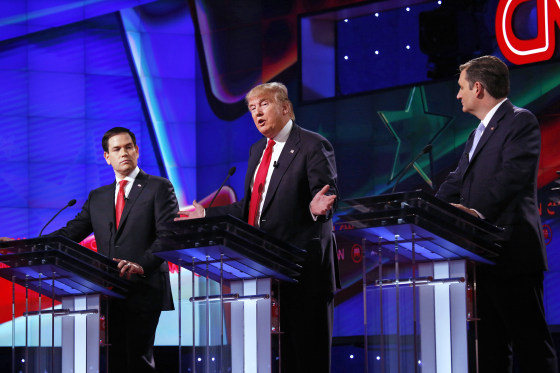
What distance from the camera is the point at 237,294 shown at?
3709 mm

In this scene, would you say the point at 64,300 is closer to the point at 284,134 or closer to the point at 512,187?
the point at 284,134

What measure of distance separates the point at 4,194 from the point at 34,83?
1.12 meters

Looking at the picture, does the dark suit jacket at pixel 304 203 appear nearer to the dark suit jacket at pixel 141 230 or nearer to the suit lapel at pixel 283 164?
the suit lapel at pixel 283 164

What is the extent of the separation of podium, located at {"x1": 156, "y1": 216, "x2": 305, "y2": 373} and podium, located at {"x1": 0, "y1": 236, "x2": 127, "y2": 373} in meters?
0.61

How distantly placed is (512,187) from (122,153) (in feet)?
7.26

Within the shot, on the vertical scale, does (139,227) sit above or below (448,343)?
above

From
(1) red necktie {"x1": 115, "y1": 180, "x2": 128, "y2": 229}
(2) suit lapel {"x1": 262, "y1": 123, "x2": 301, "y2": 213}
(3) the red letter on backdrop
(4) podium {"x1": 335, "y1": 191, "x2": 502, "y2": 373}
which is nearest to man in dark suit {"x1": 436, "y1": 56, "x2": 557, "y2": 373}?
(4) podium {"x1": 335, "y1": 191, "x2": 502, "y2": 373}

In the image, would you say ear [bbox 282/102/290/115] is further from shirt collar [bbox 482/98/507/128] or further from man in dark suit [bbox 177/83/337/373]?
shirt collar [bbox 482/98/507/128]

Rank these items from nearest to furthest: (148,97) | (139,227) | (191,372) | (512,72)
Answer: (191,372) → (139,227) → (512,72) → (148,97)

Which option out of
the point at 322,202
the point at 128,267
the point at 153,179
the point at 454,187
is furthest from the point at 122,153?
the point at 454,187

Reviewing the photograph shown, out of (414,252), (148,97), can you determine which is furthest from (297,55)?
(414,252)

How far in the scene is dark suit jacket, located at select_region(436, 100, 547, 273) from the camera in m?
3.43

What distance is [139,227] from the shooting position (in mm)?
4609

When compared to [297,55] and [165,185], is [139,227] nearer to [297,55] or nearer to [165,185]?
[165,185]
